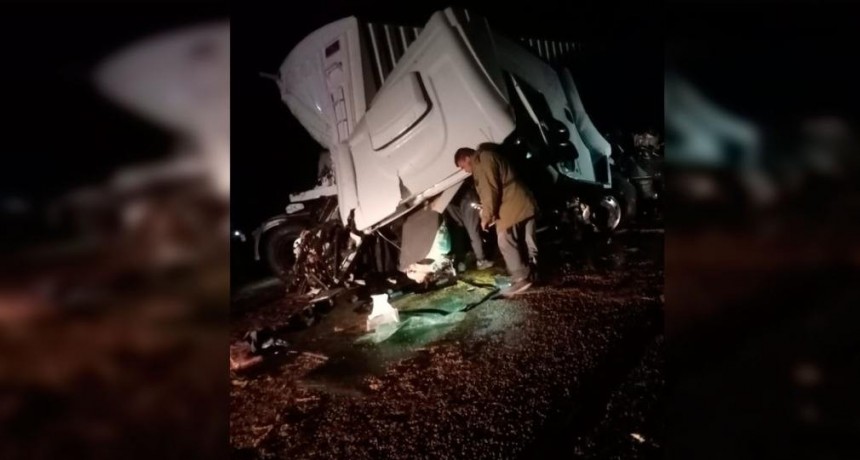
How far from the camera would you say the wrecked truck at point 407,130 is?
107 inches

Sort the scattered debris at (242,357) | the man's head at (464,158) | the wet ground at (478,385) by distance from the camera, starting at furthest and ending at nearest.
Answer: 1. the man's head at (464,158)
2. the scattered debris at (242,357)
3. the wet ground at (478,385)

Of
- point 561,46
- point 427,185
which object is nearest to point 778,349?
point 427,185

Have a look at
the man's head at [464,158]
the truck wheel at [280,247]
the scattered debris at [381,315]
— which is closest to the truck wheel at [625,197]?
the man's head at [464,158]

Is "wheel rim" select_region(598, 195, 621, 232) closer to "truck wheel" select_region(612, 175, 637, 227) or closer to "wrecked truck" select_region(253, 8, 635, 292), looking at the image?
"truck wheel" select_region(612, 175, 637, 227)

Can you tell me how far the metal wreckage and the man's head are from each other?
0.13 feet

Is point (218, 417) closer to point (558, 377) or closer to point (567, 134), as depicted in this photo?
point (558, 377)

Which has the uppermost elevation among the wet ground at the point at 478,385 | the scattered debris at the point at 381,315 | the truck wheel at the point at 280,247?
the truck wheel at the point at 280,247

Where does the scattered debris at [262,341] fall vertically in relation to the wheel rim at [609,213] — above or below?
below

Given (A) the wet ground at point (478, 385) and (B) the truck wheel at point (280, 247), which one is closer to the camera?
(A) the wet ground at point (478, 385)

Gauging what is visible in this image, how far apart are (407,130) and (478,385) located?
1604mm

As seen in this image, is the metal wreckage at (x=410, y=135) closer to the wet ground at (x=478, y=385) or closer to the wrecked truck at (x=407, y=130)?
the wrecked truck at (x=407, y=130)

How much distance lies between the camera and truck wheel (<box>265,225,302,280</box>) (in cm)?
372

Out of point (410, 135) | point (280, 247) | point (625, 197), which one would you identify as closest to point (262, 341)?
point (280, 247)

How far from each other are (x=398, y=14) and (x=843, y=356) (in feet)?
9.32
